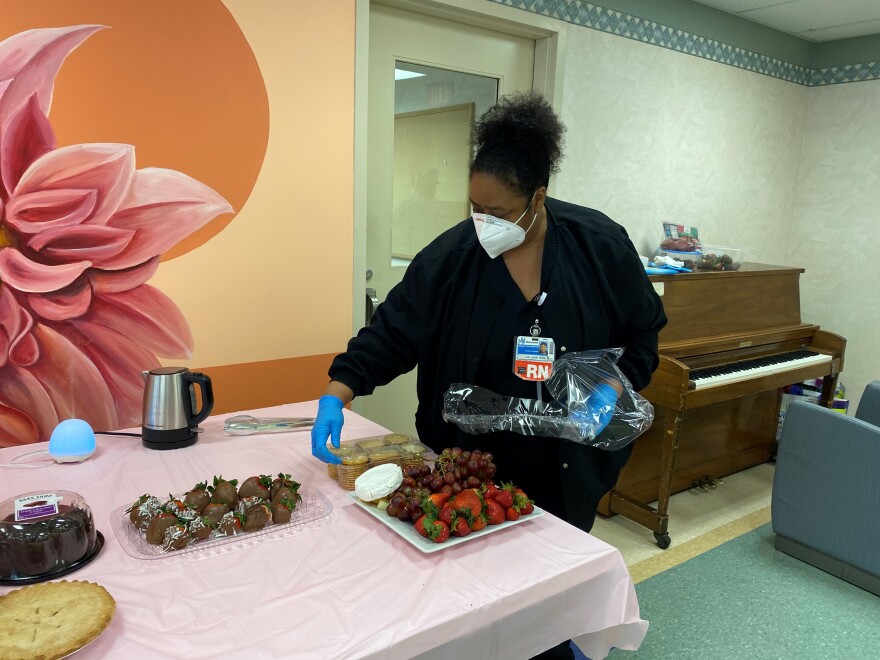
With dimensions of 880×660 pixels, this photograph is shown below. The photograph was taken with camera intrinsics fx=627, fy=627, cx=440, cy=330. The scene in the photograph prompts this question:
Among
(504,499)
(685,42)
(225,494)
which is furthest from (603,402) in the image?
(685,42)

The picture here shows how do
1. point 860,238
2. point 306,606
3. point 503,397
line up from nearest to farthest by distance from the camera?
point 306,606 < point 503,397 < point 860,238

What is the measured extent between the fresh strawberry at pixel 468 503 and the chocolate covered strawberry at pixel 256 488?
14.8 inches

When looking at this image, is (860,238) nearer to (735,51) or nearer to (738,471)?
(735,51)

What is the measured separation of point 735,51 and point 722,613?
10.3 feet

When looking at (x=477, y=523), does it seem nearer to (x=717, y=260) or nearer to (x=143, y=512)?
(x=143, y=512)

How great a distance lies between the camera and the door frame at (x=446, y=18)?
7.65 ft

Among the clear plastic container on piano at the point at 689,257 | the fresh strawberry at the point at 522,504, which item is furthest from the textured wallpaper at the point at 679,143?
the fresh strawberry at the point at 522,504

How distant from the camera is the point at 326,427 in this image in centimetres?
143

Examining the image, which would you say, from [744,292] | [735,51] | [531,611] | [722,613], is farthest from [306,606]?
[735,51]

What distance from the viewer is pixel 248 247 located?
2201 mm

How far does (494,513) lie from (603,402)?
45cm

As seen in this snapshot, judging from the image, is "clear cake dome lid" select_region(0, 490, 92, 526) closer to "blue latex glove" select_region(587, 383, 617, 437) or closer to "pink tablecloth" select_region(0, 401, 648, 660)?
"pink tablecloth" select_region(0, 401, 648, 660)

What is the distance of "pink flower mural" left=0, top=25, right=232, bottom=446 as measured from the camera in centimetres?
176

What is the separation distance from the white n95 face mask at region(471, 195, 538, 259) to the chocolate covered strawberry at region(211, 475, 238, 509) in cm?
78
